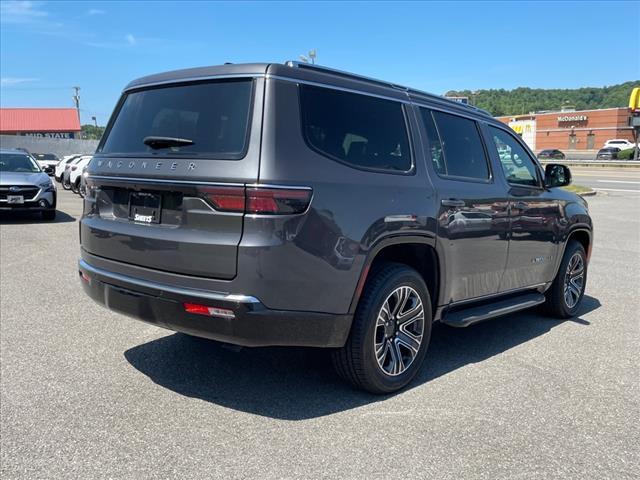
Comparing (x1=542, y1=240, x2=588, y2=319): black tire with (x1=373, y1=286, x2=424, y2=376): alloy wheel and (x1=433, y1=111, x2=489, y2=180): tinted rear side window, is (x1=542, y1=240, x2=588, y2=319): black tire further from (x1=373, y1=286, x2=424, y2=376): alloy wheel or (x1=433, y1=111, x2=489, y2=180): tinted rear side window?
(x1=373, y1=286, x2=424, y2=376): alloy wheel

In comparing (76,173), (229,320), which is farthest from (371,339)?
(76,173)

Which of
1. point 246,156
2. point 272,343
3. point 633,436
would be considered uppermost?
point 246,156

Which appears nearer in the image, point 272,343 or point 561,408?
point 272,343

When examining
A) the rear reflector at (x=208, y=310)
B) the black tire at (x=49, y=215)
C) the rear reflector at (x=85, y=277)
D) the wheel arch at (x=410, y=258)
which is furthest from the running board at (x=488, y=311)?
the black tire at (x=49, y=215)

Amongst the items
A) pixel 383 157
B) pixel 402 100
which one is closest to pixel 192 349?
pixel 383 157

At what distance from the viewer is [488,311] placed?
185 inches

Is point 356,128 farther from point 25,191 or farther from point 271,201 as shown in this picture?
point 25,191

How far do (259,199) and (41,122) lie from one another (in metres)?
79.4

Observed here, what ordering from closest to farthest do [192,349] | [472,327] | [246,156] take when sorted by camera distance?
1. [246,156]
2. [192,349]
3. [472,327]

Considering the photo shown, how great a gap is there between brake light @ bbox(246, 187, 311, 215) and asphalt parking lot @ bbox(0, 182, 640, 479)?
4.25 ft

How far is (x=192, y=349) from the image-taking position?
184 inches

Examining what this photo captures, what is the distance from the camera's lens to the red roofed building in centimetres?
7106

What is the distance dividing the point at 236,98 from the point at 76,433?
2.15 metres

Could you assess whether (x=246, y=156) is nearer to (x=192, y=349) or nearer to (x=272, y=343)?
(x=272, y=343)
